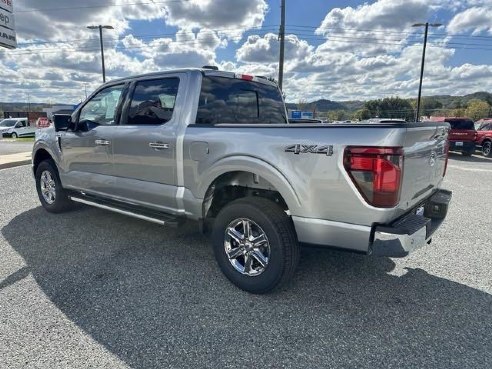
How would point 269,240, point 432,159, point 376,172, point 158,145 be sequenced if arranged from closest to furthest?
point 376,172
point 269,240
point 432,159
point 158,145

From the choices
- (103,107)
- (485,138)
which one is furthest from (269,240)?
(485,138)

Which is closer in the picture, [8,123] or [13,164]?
[13,164]

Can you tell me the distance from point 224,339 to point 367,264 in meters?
1.94

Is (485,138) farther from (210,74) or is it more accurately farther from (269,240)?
(269,240)

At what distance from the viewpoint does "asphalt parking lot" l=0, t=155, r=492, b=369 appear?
2402mm

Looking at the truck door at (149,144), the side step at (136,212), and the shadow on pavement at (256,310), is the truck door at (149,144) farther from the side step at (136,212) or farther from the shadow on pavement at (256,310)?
the shadow on pavement at (256,310)

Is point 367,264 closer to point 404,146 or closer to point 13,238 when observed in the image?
point 404,146

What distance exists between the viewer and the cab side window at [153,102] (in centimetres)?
373

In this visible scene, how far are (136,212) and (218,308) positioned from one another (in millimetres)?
1620

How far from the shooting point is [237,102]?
4000 millimetres

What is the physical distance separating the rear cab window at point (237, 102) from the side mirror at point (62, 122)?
232 cm

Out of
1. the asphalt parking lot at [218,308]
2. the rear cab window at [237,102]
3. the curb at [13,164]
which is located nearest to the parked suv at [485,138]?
the asphalt parking lot at [218,308]

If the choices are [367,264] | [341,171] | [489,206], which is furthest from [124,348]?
[489,206]

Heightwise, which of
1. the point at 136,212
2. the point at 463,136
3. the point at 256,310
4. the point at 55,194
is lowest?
the point at 256,310
